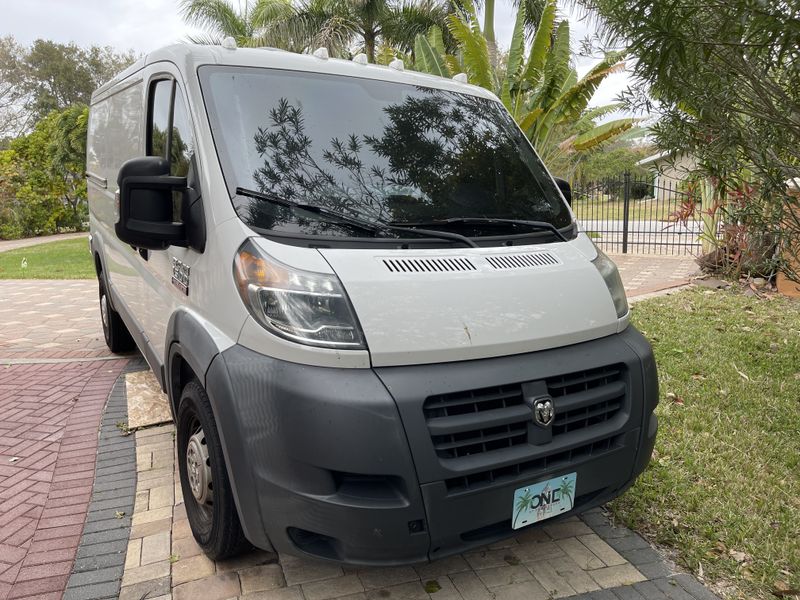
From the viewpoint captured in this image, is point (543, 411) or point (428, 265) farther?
point (428, 265)

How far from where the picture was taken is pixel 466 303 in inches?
96.0

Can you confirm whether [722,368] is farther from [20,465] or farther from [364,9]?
[364,9]

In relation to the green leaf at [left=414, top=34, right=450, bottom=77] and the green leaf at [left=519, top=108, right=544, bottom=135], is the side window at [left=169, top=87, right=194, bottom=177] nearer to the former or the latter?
the green leaf at [left=519, top=108, right=544, bottom=135]

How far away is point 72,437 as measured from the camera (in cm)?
455

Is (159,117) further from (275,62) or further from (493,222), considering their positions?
(493,222)

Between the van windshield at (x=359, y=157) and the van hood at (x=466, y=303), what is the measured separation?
0.77ft

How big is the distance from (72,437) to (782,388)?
17.7 feet

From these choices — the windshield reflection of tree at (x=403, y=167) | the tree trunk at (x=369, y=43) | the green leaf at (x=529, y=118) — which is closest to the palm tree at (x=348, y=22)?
the tree trunk at (x=369, y=43)

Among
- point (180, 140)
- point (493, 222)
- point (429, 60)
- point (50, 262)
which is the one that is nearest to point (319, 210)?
point (493, 222)

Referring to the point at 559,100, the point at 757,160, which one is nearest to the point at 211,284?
the point at 757,160

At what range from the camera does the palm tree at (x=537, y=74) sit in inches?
463

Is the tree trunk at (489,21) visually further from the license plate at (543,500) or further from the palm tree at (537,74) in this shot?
the license plate at (543,500)

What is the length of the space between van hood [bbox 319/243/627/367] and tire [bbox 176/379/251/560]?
84 cm

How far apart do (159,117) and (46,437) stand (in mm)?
2573
